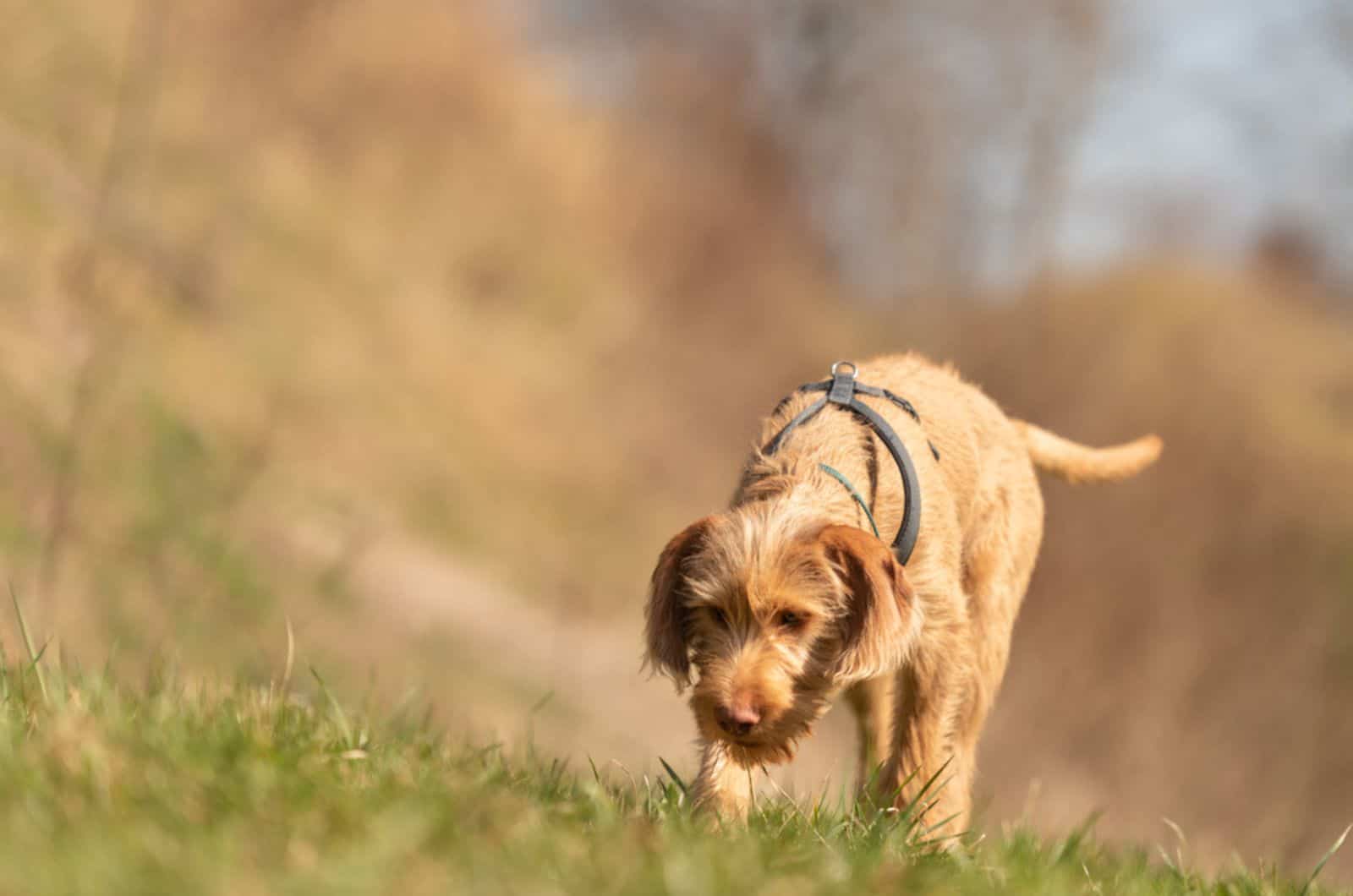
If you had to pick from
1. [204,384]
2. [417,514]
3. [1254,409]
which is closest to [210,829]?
[204,384]

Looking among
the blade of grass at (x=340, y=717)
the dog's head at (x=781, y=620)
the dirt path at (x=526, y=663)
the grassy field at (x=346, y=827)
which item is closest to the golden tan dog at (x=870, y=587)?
the dog's head at (x=781, y=620)

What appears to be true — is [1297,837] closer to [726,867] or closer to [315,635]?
[315,635]

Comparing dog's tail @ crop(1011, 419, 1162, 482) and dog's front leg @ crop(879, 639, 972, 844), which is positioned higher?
dog's tail @ crop(1011, 419, 1162, 482)

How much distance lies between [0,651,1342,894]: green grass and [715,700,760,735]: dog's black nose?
248mm

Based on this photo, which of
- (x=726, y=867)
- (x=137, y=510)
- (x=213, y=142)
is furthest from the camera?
(x=213, y=142)

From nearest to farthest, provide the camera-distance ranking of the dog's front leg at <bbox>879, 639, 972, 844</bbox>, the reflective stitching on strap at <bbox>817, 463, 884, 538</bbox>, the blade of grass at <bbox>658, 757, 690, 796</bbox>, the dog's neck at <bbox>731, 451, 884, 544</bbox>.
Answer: the blade of grass at <bbox>658, 757, 690, 796</bbox>
the dog's neck at <bbox>731, 451, 884, 544</bbox>
the reflective stitching on strap at <bbox>817, 463, 884, 538</bbox>
the dog's front leg at <bbox>879, 639, 972, 844</bbox>

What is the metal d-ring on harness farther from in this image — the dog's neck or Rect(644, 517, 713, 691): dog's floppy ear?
Rect(644, 517, 713, 691): dog's floppy ear

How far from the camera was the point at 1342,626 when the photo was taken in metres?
13.4

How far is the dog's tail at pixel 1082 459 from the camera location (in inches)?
201

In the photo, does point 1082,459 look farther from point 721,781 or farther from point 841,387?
point 721,781

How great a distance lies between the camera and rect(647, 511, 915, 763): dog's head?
11.1 ft

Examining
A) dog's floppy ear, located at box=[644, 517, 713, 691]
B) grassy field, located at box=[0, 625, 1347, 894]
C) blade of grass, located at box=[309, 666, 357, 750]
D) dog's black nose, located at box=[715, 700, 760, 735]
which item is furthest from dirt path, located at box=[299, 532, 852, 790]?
grassy field, located at box=[0, 625, 1347, 894]

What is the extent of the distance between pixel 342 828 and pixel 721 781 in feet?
4.82

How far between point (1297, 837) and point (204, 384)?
32.9 ft
